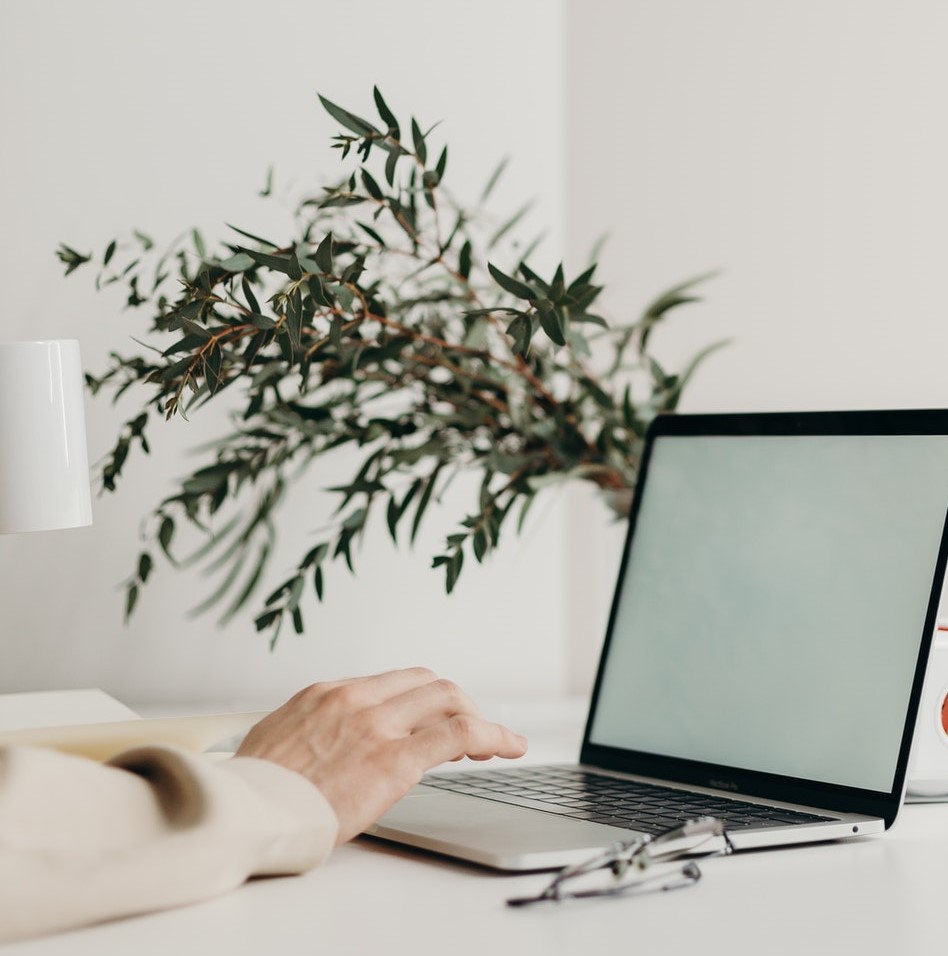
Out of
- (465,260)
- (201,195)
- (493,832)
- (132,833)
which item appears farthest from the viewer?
(201,195)

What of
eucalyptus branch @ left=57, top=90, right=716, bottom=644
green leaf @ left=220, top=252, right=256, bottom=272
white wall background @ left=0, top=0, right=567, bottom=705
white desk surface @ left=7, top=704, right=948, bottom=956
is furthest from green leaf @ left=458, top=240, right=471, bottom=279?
white desk surface @ left=7, top=704, right=948, bottom=956

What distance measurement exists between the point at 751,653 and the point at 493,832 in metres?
A: 0.27

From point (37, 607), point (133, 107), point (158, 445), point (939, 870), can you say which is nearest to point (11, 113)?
point (133, 107)

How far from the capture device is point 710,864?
2.14 ft

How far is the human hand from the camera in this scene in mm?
646

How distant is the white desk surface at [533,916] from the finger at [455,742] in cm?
5

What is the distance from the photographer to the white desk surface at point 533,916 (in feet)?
1.70

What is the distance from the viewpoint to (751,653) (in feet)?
2.84

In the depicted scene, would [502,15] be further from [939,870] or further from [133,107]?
[939,870]

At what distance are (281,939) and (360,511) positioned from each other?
1.92 ft

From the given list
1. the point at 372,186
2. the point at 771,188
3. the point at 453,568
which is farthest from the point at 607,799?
the point at 771,188

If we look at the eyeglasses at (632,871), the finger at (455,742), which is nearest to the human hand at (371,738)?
the finger at (455,742)

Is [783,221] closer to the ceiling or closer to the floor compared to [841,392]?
closer to the ceiling

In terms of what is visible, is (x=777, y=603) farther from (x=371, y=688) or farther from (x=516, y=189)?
(x=516, y=189)
